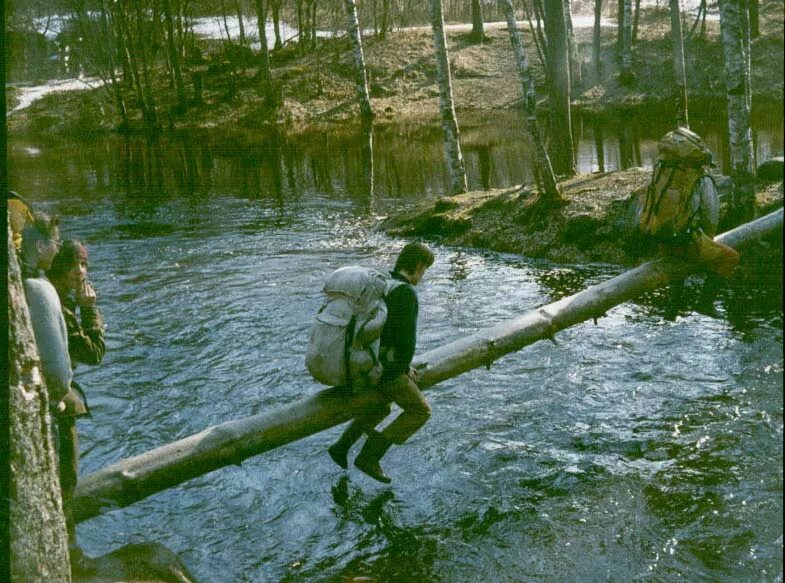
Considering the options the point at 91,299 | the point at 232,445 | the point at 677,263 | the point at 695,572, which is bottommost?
the point at 695,572

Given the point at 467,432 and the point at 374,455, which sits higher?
the point at 374,455

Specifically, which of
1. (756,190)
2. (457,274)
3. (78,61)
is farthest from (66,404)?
(78,61)

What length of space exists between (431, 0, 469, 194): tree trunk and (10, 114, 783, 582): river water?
3.33 m

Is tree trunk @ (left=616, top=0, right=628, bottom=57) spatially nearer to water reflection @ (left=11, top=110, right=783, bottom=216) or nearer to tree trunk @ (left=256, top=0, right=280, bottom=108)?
water reflection @ (left=11, top=110, right=783, bottom=216)

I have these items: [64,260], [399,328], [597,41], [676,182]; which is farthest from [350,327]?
[597,41]

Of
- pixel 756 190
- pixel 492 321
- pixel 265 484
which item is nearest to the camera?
pixel 265 484

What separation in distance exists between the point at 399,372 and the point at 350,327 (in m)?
0.59

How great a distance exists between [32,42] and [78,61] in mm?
3185

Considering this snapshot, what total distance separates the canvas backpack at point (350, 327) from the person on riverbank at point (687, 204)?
308 cm

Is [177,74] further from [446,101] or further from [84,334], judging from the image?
[84,334]

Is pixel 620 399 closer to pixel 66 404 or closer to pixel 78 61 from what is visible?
pixel 66 404

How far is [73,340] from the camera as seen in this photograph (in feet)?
18.1

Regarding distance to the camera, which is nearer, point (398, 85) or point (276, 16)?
point (398, 85)

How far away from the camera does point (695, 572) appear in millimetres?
5938
